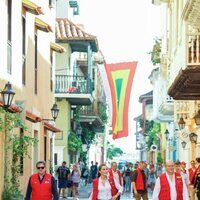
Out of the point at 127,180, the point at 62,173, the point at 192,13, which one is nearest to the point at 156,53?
the point at 127,180

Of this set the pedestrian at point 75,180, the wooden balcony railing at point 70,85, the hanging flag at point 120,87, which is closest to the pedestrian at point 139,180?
the hanging flag at point 120,87

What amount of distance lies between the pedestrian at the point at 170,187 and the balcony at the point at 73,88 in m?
29.4

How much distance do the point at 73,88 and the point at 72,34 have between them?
10.2 ft

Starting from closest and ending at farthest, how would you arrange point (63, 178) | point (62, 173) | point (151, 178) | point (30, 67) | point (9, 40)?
point (9, 40) < point (30, 67) < point (62, 173) < point (63, 178) < point (151, 178)

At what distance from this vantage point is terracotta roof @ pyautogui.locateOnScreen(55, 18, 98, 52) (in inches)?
1747

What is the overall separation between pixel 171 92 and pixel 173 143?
99.2 feet

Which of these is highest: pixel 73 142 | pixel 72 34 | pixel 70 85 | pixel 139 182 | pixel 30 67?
pixel 72 34

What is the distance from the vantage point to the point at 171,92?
2523 centimetres

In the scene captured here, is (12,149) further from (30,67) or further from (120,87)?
(30,67)

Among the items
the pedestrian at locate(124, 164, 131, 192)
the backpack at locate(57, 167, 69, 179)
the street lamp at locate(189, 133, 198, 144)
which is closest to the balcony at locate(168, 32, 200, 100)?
the street lamp at locate(189, 133, 198, 144)

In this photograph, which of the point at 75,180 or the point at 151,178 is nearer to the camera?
the point at 75,180

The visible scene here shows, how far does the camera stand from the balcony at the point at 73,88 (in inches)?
1713

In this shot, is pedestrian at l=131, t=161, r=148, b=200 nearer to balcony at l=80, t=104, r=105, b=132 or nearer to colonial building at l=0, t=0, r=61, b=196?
colonial building at l=0, t=0, r=61, b=196

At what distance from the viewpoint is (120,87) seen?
2380cm
